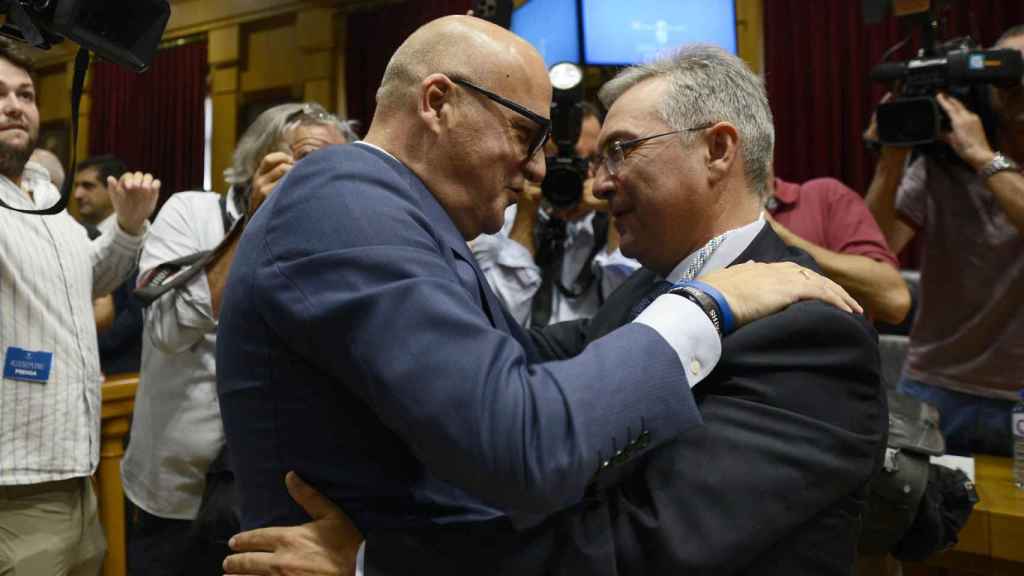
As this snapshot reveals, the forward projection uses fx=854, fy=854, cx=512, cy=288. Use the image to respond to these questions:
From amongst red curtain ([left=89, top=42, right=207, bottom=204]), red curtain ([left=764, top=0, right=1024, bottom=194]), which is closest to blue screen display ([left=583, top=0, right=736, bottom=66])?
red curtain ([left=764, top=0, right=1024, bottom=194])

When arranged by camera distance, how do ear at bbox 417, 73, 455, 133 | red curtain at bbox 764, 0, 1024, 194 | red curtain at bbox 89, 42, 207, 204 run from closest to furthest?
ear at bbox 417, 73, 455, 133
red curtain at bbox 764, 0, 1024, 194
red curtain at bbox 89, 42, 207, 204

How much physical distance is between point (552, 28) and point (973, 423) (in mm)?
1684

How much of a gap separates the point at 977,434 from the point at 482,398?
5.72ft

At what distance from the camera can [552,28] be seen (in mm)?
2771

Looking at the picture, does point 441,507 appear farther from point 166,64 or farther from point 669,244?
point 166,64

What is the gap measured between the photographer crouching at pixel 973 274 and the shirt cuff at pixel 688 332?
141cm

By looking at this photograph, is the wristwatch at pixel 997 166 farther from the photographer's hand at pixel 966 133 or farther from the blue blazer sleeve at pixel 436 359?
the blue blazer sleeve at pixel 436 359

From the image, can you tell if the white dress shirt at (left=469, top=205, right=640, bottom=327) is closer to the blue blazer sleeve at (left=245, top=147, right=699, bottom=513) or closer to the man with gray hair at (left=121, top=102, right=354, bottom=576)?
the man with gray hair at (left=121, top=102, right=354, bottom=576)

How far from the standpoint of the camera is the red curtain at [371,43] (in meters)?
5.89

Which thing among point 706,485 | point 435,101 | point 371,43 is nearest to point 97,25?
point 435,101

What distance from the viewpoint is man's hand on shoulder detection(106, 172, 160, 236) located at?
208 centimetres

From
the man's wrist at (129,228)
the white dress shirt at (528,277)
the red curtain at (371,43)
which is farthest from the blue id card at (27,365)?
the red curtain at (371,43)

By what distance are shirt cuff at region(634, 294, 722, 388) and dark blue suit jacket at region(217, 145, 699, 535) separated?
0.03 metres

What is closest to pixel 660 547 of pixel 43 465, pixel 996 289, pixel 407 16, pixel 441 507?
pixel 441 507
